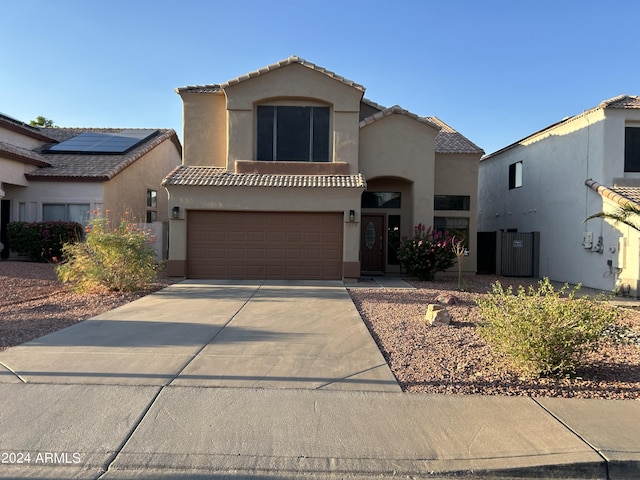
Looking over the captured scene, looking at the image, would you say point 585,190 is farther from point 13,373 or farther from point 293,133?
point 13,373

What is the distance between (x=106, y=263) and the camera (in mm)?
11719

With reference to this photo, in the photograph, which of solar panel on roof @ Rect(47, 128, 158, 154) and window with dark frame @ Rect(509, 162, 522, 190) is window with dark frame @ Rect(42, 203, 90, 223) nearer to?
solar panel on roof @ Rect(47, 128, 158, 154)

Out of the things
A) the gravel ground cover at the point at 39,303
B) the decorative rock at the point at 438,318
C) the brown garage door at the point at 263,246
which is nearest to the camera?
the gravel ground cover at the point at 39,303

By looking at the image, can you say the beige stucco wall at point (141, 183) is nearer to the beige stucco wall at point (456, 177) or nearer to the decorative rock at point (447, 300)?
the beige stucco wall at point (456, 177)

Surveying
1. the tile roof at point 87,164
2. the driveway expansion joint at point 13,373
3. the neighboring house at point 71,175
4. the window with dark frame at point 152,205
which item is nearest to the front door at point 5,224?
the neighboring house at point 71,175

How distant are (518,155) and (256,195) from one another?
12932 millimetres

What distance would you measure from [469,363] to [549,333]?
1.15 m

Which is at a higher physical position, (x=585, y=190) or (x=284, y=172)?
(x=284, y=172)

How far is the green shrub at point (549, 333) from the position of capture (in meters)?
5.54

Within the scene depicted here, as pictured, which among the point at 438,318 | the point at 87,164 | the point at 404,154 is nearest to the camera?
the point at 438,318

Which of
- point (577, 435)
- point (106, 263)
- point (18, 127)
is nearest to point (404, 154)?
point (106, 263)

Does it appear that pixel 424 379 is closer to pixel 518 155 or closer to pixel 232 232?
pixel 232 232

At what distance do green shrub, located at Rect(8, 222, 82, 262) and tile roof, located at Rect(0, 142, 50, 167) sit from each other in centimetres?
264

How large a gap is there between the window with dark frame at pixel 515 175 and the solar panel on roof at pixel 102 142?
1839cm
